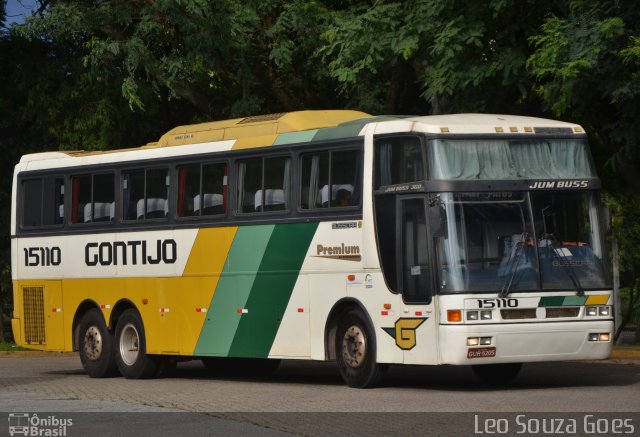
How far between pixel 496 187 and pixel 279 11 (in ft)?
36.1

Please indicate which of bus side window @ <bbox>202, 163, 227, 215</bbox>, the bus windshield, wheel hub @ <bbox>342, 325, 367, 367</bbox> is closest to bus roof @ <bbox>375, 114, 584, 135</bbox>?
the bus windshield

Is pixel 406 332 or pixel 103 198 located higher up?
pixel 103 198

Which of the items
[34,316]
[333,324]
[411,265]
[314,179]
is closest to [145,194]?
[34,316]

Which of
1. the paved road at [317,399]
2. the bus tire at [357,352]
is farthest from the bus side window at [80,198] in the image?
the bus tire at [357,352]

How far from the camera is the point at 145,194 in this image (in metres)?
23.5

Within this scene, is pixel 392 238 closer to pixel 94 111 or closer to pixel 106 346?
pixel 106 346

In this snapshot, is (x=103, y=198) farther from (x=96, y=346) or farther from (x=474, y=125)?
(x=474, y=125)

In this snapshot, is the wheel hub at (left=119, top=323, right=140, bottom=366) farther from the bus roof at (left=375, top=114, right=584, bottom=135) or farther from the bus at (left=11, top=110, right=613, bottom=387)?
the bus roof at (left=375, top=114, right=584, bottom=135)

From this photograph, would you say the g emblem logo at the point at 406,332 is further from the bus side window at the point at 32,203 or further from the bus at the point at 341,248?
the bus side window at the point at 32,203

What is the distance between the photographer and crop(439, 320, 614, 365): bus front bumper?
18062mm

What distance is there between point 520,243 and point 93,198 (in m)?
8.58

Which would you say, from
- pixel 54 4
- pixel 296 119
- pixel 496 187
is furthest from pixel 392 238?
pixel 54 4

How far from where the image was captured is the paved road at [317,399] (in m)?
14.9

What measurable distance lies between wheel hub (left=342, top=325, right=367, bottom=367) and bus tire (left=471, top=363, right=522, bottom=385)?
1.89 metres
